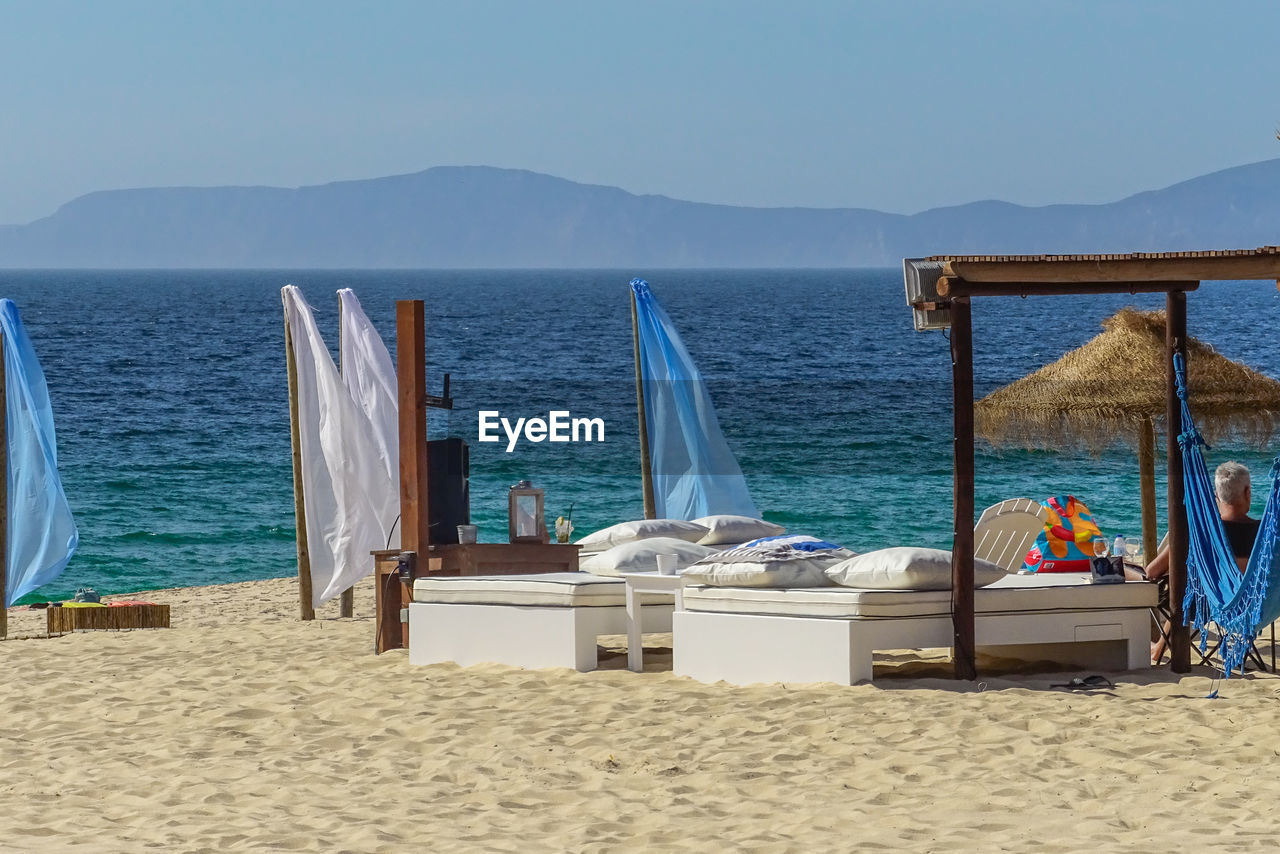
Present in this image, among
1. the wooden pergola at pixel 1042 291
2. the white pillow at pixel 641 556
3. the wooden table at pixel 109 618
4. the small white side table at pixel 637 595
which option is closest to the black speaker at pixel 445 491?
the white pillow at pixel 641 556

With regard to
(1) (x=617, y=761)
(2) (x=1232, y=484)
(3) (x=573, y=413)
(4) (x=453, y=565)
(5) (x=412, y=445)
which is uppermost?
(3) (x=573, y=413)

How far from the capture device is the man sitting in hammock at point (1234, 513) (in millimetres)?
6914

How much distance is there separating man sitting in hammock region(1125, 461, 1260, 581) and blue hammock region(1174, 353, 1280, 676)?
11.0 inches

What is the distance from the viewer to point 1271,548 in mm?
5844

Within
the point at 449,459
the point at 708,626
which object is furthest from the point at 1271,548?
the point at 449,459

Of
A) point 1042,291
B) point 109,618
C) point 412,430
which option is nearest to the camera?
point 1042,291

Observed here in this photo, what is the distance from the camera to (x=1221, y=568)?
6250 millimetres

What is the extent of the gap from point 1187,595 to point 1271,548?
69 centimetres

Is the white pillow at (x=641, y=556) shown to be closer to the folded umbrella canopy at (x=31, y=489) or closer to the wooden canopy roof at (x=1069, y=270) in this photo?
the wooden canopy roof at (x=1069, y=270)

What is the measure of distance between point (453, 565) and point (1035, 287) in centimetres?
306

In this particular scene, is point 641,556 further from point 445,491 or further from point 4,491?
point 4,491

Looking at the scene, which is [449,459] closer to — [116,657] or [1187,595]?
[116,657]

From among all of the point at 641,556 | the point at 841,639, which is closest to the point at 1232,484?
the point at 841,639

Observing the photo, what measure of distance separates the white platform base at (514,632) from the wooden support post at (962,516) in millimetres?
1372
